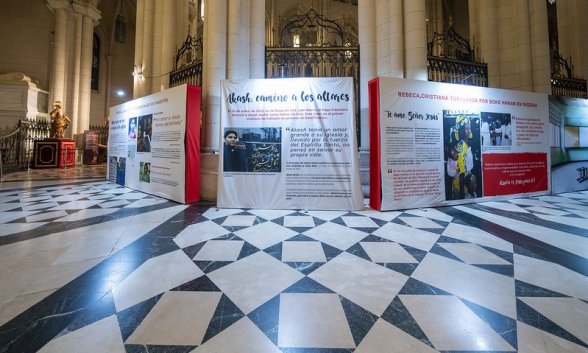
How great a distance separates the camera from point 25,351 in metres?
1.07

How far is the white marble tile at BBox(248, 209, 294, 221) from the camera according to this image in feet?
11.5

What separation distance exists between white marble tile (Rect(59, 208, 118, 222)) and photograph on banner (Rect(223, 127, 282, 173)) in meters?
1.83

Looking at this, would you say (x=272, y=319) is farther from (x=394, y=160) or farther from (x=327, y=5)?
(x=327, y=5)

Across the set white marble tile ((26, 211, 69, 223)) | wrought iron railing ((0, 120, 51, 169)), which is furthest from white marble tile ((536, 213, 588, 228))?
wrought iron railing ((0, 120, 51, 169))

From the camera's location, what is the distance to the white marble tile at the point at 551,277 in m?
1.60

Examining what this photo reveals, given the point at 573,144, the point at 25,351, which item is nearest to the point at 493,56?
the point at 573,144

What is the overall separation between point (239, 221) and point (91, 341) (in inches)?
84.8

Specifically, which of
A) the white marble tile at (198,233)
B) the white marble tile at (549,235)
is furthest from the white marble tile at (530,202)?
the white marble tile at (198,233)

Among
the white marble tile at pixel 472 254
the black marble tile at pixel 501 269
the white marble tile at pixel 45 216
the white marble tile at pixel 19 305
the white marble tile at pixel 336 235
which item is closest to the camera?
the white marble tile at pixel 19 305

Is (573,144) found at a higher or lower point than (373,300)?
higher

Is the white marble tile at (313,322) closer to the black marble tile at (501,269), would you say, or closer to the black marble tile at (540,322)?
the black marble tile at (540,322)

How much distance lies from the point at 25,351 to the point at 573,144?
8.78 meters

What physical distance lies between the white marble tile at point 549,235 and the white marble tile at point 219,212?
367 centimetres

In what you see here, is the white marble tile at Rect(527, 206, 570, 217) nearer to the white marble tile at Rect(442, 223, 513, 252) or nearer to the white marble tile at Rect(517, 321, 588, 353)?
the white marble tile at Rect(442, 223, 513, 252)
